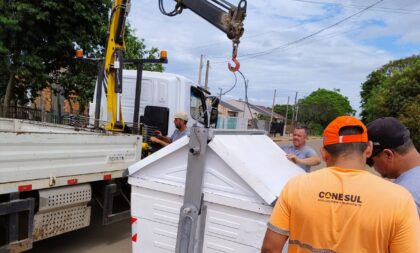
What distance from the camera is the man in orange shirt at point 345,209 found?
1.59m

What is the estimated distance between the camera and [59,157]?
3.89 meters

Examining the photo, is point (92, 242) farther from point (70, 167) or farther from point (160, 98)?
point (160, 98)

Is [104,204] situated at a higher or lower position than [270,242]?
lower

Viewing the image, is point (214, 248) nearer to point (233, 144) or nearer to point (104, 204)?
point (233, 144)

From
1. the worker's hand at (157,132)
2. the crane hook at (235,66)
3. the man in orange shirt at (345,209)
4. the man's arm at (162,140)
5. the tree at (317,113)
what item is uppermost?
the crane hook at (235,66)

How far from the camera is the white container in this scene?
2562 mm

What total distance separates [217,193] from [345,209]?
116 cm

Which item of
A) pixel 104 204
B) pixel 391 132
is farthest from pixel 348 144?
pixel 104 204

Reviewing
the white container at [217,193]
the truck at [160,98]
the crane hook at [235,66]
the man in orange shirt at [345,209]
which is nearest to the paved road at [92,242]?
the truck at [160,98]

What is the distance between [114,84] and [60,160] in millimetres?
2403

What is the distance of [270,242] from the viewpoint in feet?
6.04

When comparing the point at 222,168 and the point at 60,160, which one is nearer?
the point at 222,168

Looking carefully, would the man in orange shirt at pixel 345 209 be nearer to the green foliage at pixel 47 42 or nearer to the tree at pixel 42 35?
the green foliage at pixel 47 42

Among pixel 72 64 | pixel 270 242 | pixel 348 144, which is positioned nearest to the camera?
pixel 348 144
